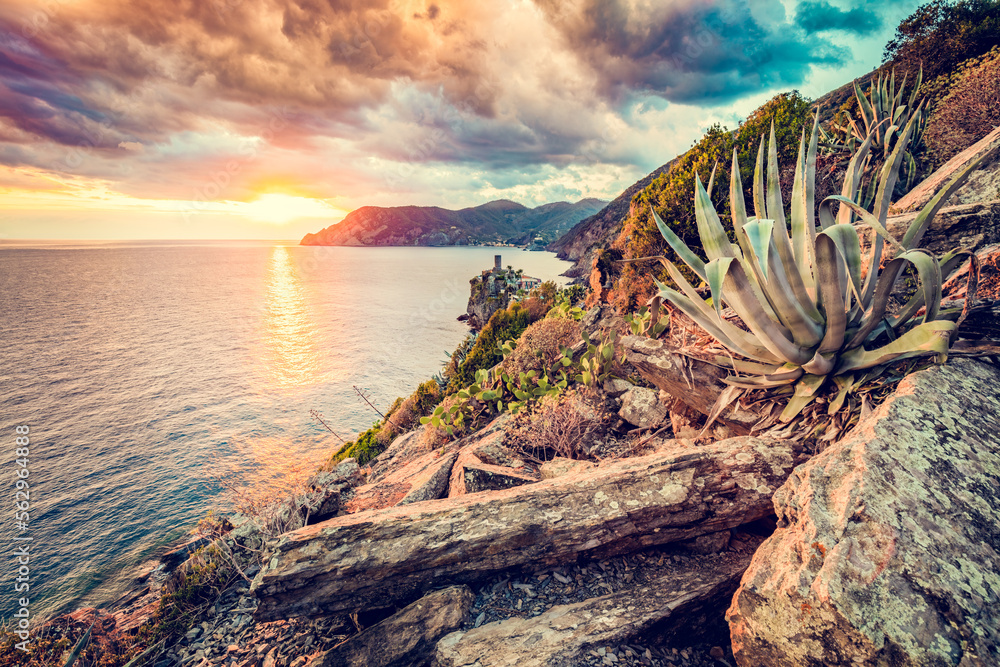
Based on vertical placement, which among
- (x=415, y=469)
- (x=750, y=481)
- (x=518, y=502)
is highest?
(x=750, y=481)

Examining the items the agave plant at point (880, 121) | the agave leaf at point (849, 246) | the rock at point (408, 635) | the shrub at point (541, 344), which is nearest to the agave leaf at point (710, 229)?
the agave leaf at point (849, 246)

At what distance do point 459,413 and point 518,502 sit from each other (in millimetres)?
4668

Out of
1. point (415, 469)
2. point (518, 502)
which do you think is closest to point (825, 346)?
point (518, 502)

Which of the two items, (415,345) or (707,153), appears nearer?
(707,153)

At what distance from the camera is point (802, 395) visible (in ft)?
9.39

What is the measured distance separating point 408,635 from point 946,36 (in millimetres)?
21349

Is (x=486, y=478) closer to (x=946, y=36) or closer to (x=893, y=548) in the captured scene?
(x=893, y=548)

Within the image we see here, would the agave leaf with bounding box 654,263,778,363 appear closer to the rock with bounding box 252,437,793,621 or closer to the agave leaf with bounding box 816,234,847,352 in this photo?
the agave leaf with bounding box 816,234,847,352

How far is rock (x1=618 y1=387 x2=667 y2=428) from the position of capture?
4.54 m

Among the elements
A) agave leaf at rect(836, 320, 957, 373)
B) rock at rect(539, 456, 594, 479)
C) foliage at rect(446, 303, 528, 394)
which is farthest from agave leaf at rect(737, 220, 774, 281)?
foliage at rect(446, 303, 528, 394)

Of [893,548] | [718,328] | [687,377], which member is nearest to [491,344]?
[687,377]

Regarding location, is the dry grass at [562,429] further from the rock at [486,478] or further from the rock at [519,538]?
the rock at [519,538]

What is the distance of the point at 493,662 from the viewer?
229 cm

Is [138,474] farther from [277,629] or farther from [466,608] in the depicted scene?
[466,608]
